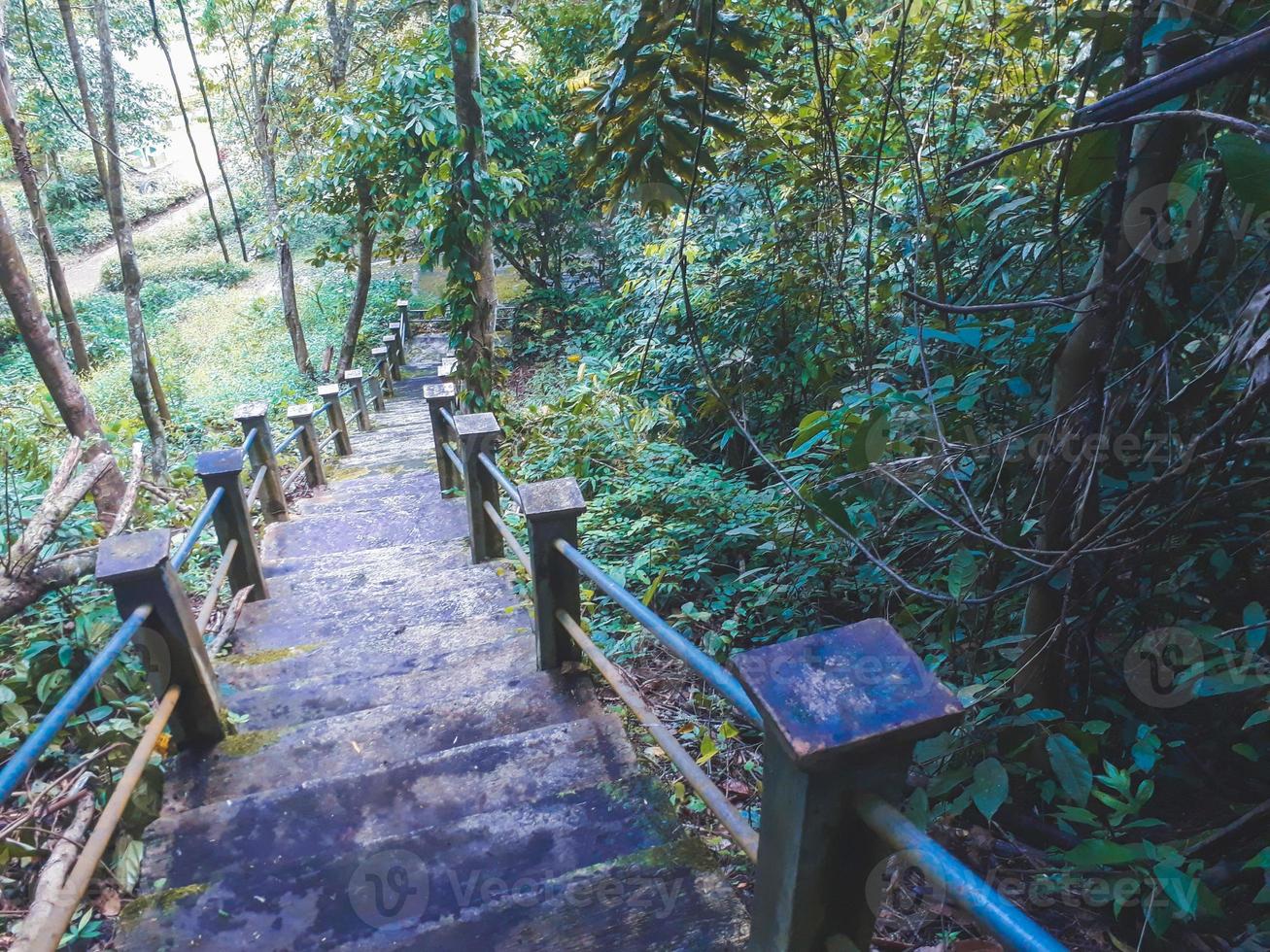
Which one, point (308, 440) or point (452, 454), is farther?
point (308, 440)

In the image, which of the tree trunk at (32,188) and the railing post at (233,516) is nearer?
the railing post at (233,516)

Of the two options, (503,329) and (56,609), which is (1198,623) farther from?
(503,329)

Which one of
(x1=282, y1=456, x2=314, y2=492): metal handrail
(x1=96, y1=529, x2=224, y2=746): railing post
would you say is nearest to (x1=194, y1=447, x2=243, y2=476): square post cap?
(x1=96, y1=529, x2=224, y2=746): railing post

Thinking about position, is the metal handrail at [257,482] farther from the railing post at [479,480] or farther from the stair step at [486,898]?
the stair step at [486,898]

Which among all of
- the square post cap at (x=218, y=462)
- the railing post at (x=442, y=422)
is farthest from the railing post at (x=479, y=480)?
the railing post at (x=442, y=422)

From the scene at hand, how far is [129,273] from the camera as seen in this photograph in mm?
8992

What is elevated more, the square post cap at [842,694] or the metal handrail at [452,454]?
the square post cap at [842,694]

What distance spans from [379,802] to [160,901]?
658 mm

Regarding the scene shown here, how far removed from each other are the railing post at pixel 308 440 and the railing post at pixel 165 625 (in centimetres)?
459

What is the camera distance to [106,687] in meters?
2.91

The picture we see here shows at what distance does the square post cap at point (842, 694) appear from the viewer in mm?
1170

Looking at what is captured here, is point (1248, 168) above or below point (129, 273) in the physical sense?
above

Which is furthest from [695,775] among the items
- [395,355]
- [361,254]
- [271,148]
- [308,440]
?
[271,148]

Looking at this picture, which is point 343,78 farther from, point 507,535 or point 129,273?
point 507,535
